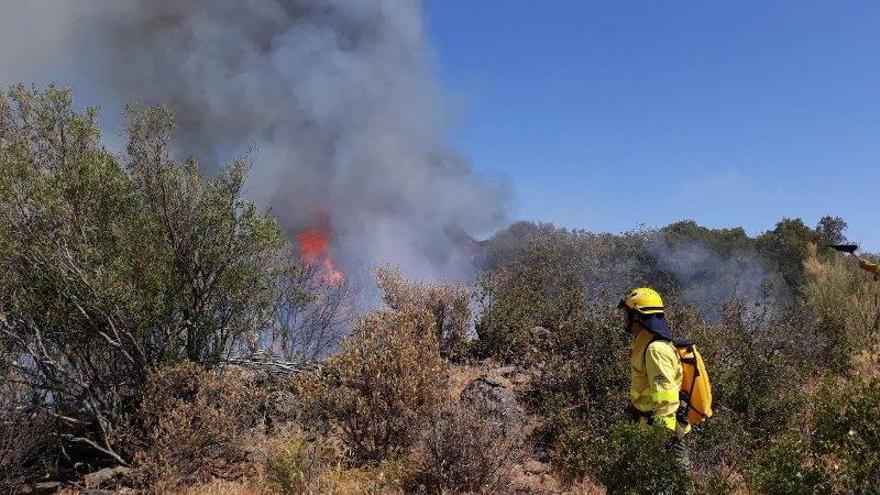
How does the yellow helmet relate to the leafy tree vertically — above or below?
below

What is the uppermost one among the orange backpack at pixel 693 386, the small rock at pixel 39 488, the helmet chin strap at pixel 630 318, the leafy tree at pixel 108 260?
the leafy tree at pixel 108 260

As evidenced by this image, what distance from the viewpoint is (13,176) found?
801 centimetres

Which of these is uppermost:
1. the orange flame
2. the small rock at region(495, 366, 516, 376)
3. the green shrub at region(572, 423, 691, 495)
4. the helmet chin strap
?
the orange flame

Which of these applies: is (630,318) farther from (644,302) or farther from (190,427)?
(190,427)

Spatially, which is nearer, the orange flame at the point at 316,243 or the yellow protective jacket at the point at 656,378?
the yellow protective jacket at the point at 656,378

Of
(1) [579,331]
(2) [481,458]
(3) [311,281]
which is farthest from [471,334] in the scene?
(3) [311,281]

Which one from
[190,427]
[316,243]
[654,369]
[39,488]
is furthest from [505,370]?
[316,243]

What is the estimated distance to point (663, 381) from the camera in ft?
15.6

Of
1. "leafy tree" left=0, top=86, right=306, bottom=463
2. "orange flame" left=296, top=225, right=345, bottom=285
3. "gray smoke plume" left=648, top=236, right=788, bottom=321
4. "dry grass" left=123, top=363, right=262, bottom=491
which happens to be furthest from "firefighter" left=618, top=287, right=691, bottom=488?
"orange flame" left=296, top=225, right=345, bottom=285

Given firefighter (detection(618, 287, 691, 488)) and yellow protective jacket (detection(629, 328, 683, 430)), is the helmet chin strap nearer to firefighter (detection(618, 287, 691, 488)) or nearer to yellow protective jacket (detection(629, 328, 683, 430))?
firefighter (detection(618, 287, 691, 488))

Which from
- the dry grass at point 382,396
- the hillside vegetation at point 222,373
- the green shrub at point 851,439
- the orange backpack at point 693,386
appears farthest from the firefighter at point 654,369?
the dry grass at point 382,396

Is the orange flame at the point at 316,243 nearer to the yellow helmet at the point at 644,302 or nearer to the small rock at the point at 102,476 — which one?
the small rock at the point at 102,476

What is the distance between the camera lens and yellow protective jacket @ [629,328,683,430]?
4746 millimetres

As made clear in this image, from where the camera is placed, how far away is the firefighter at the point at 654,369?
4.76 meters
